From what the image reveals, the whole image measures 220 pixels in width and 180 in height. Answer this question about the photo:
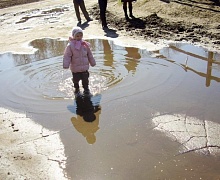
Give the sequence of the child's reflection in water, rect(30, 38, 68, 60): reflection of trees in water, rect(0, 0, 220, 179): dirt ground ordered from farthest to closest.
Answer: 1. rect(30, 38, 68, 60): reflection of trees in water
2. rect(0, 0, 220, 179): dirt ground
3. the child's reflection in water

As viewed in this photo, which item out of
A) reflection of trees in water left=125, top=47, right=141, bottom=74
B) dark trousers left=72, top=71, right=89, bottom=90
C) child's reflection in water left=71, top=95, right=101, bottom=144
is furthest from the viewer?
reflection of trees in water left=125, top=47, right=141, bottom=74

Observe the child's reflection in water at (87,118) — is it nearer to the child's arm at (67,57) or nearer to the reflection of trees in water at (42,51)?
the child's arm at (67,57)

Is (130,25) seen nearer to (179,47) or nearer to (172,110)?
(179,47)

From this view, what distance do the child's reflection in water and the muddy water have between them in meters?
0.02

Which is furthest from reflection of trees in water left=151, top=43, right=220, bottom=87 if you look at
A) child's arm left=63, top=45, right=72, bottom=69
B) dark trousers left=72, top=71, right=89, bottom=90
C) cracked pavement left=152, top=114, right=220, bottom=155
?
child's arm left=63, top=45, right=72, bottom=69

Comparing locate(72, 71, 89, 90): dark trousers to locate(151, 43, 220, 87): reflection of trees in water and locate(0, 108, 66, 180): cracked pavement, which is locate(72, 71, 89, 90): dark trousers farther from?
locate(151, 43, 220, 87): reflection of trees in water

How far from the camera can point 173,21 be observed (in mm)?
11312

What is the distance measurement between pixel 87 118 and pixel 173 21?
718cm

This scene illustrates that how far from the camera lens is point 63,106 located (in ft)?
19.0

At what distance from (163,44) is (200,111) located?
4157 millimetres

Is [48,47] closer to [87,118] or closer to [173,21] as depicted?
[173,21]

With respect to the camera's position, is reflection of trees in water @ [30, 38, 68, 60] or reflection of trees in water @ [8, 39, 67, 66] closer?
reflection of trees in water @ [8, 39, 67, 66]

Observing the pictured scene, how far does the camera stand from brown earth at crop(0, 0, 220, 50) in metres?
9.58

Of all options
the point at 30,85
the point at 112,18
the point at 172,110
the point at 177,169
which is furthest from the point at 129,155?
the point at 112,18
